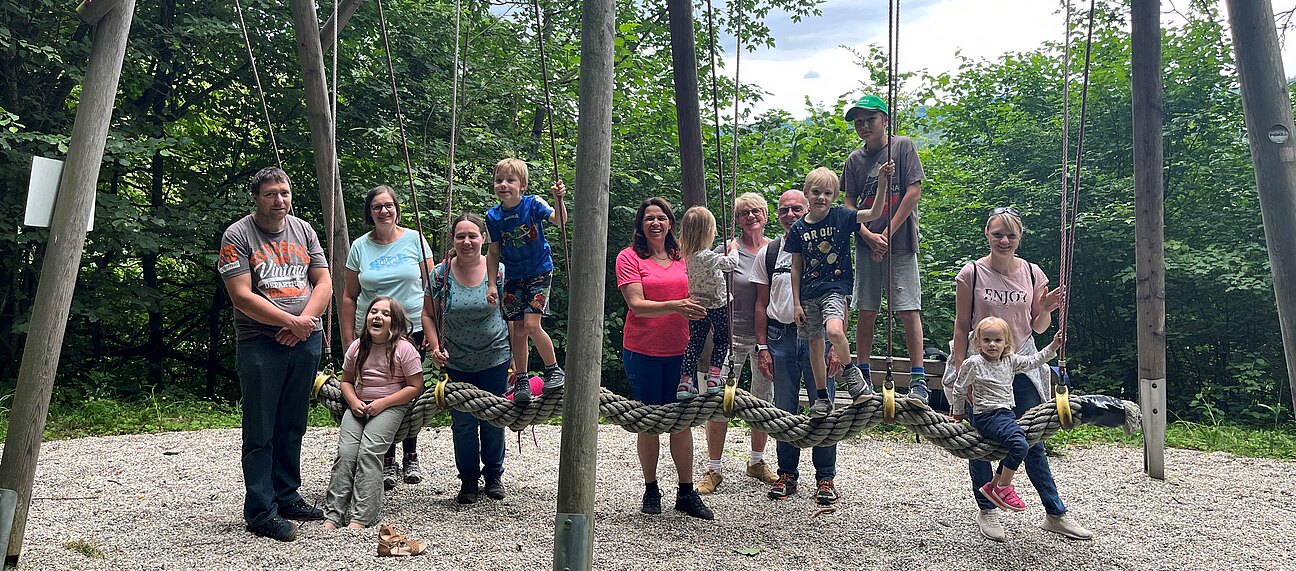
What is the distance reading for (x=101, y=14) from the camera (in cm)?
338

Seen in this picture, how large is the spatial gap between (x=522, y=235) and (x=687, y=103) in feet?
3.57

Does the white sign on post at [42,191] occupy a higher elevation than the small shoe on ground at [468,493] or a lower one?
higher

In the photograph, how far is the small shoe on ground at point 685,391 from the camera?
11.6 feet

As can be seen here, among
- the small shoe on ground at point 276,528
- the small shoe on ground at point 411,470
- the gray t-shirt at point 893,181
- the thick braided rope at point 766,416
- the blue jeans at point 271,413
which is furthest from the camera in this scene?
the small shoe on ground at point 411,470

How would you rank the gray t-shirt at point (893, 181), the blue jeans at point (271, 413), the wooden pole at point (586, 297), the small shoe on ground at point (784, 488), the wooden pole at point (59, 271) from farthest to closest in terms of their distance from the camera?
1. the small shoe on ground at point (784, 488)
2. the gray t-shirt at point (893, 181)
3. the blue jeans at point (271, 413)
4. the wooden pole at point (59, 271)
5. the wooden pole at point (586, 297)

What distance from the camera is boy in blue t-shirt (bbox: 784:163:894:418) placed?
12.5 feet

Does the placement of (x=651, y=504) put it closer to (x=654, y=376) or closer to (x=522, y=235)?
(x=654, y=376)

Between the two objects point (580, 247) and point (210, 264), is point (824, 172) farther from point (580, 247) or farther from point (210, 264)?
point (210, 264)

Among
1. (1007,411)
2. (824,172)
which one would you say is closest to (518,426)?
(824,172)

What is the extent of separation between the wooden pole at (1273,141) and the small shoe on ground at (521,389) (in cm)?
359

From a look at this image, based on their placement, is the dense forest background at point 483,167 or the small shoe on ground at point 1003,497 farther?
the dense forest background at point 483,167

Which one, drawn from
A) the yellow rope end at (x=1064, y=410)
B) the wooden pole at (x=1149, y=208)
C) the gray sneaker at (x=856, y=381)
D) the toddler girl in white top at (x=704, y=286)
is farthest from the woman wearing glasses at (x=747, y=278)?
the wooden pole at (x=1149, y=208)

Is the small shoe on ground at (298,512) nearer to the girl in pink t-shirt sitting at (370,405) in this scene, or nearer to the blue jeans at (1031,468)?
the girl in pink t-shirt sitting at (370,405)

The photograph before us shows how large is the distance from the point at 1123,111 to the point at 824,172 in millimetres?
6921
